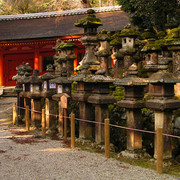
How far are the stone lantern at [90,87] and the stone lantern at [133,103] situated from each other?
0.82 meters

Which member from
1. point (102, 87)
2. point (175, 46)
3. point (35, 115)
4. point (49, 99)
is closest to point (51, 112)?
point (49, 99)

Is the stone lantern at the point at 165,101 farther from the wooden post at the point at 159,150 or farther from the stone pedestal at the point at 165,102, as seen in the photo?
the wooden post at the point at 159,150

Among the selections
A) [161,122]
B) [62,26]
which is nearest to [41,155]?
[161,122]

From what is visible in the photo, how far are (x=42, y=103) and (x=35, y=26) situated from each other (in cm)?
1096

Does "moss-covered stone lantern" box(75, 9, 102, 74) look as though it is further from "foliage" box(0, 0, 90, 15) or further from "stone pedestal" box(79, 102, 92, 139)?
"foliage" box(0, 0, 90, 15)

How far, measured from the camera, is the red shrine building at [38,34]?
18.2 metres

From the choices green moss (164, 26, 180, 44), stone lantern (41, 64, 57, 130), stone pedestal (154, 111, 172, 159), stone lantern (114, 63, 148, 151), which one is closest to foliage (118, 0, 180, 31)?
green moss (164, 26, 180, 44)

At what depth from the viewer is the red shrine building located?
18.2 m

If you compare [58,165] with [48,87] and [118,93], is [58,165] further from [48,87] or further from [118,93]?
[48,87]

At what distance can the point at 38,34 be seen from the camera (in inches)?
731

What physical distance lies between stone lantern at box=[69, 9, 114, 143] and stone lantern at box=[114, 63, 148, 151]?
0.82m

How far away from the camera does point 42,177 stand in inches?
192

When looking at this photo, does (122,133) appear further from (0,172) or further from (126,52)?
(0,172)

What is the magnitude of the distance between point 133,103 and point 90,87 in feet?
6.44
